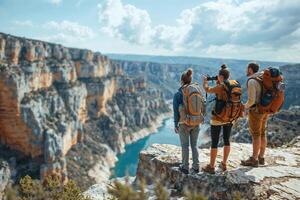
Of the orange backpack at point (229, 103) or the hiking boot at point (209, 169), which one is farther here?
the hiking boot at point (209, 169)

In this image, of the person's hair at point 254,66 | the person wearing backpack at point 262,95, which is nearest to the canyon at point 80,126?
the person wearing backpack at point 262,95

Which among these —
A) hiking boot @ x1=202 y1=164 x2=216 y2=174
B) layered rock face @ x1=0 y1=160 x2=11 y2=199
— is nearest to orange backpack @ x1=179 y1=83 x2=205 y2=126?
hiking boot @ x1=202 y1=164 x2=216 y2=174

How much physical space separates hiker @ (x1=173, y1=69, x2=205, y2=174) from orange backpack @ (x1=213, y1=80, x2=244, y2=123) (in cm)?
48

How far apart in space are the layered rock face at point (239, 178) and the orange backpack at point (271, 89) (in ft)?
5.62

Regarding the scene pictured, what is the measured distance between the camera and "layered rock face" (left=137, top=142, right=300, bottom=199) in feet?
31.1

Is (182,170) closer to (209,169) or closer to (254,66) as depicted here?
(209,169)

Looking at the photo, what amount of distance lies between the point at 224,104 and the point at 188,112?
94 cm

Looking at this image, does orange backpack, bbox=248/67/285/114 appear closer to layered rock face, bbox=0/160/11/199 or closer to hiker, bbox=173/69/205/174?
hiker, bbox=173/69/205/174

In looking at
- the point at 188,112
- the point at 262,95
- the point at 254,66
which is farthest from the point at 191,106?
the point at 254,66

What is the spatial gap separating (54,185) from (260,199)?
535 centimetres

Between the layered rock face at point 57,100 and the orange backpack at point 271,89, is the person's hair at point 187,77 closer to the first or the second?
the orange backpack at point 271,89

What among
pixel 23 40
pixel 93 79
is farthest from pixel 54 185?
pixel 93 79

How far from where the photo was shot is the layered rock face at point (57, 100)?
216ft

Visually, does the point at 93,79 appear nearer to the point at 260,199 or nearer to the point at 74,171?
the point at 74,171
